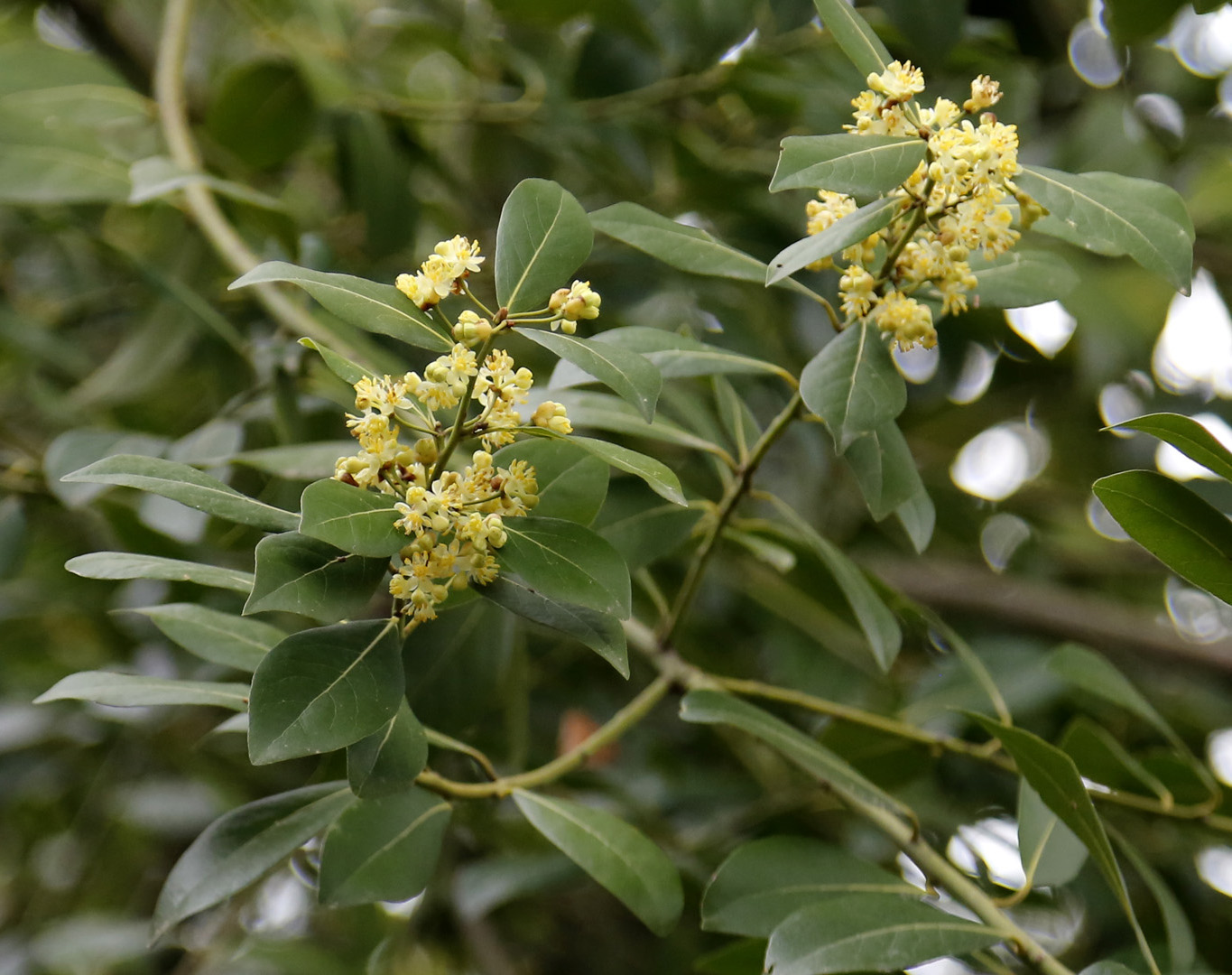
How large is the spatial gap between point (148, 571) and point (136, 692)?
0.11 meters

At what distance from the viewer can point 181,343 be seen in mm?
1445

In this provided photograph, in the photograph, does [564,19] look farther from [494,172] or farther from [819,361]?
[819,361]

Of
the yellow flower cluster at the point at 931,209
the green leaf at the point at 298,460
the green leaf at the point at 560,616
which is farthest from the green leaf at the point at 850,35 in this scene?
the green leaf at the point at 298,460

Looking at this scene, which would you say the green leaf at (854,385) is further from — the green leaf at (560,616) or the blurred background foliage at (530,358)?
the blurred background foliage at (530,358)

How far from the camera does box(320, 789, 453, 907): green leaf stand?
71 centimetres

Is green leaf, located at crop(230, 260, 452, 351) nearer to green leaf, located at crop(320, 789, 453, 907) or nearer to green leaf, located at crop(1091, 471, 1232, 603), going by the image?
green leaf, located at crop(320, 789, 453, 907)

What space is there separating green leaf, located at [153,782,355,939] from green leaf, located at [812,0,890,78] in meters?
0.57

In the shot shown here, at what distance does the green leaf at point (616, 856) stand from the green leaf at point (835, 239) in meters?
0.40

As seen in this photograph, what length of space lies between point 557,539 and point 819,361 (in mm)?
198

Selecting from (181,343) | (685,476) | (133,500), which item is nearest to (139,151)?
(181,343)

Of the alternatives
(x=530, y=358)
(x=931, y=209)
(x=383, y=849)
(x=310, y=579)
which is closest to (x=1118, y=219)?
(x=931, y=209)

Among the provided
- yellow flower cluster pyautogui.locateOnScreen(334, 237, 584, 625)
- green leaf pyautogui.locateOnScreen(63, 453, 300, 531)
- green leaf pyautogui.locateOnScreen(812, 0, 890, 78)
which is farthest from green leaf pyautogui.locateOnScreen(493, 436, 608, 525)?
green leaf pyautogui.locateOnScreen(812, 0, 890, 78)

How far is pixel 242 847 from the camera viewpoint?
0.69 metres

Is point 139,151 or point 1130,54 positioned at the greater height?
point 139,151
